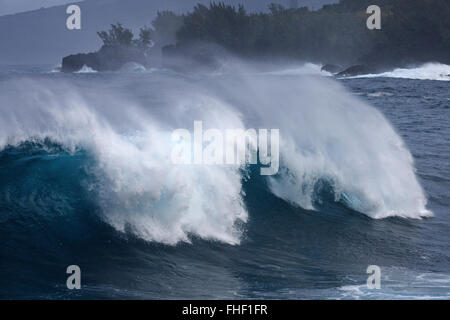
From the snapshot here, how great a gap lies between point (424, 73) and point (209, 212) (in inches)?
2296

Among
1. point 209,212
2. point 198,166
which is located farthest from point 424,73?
point 209,212

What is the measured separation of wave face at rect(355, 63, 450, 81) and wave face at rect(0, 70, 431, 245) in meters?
44.8

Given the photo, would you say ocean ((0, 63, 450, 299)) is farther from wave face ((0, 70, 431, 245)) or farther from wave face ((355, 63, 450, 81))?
wave face ((355, 63, 450, 81))

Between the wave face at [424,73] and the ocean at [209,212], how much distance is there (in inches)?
1807

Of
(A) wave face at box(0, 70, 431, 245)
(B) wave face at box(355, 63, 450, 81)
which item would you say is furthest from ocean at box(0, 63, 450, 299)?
(B) wave face at box(355, 63, 450, 81)

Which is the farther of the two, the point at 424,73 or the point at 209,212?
the point at 424,73

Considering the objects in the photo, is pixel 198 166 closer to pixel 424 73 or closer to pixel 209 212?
pixel 209 212

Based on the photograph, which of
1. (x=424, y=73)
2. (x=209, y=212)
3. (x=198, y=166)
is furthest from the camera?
(x=424, y=73)

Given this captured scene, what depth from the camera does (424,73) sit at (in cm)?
6531

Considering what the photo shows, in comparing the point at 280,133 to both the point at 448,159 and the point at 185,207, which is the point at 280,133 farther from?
the point at 448,159

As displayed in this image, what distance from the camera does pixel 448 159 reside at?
61.0ft

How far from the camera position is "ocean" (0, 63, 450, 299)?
8969 mm

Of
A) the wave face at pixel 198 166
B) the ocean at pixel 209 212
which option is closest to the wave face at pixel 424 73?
the wave face at pixel 198 166

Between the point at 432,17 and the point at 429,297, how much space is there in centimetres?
7358
